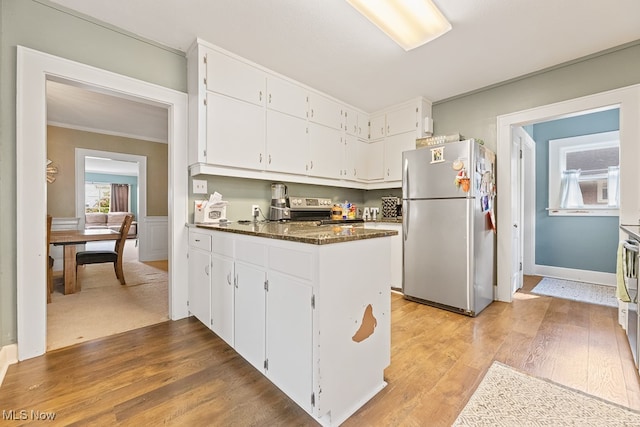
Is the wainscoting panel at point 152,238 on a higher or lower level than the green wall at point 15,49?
lower

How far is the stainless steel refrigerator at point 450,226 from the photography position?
2.62 m

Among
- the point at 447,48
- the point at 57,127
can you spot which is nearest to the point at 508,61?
the point at 447,48

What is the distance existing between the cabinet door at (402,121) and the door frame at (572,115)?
0.96 metres

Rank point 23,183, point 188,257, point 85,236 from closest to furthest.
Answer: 1. point 23,183
2. point 188,257
3. point 85,236

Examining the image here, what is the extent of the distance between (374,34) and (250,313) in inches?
92.8

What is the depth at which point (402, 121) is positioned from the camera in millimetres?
3676

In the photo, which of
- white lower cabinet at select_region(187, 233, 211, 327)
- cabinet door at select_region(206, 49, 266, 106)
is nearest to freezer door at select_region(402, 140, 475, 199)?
cabinet door at select_region(206, 49, 266, 106)

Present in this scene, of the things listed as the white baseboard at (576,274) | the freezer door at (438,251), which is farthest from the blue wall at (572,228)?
the freezer door at (438,251)

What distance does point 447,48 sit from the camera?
95.6 inches

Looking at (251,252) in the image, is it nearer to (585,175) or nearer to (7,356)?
(7,356)

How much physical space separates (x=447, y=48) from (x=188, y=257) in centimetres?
309

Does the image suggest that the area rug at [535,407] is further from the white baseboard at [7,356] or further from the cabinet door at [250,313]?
the white baseboard at [7,356]

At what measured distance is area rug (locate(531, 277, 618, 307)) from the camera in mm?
3022

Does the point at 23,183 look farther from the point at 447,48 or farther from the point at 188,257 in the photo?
the point at 447,48
